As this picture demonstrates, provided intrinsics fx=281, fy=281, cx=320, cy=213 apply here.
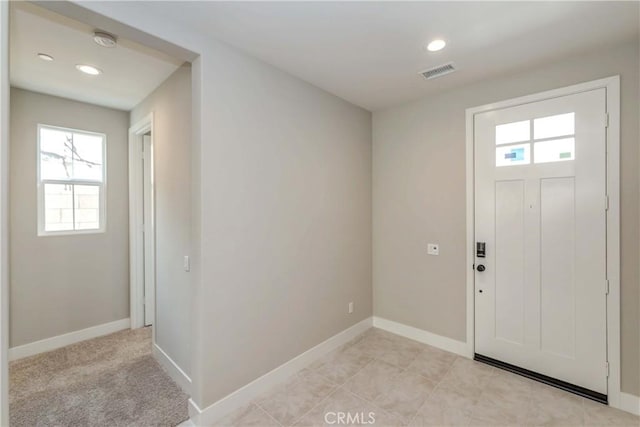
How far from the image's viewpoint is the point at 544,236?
244 cm

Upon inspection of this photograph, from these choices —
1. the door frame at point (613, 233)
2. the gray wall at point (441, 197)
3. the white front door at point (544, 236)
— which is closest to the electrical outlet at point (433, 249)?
the gray wall at point (441, 197)

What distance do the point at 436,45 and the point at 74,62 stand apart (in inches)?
115

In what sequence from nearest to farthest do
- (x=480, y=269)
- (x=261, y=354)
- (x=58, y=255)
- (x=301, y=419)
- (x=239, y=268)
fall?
(x=301, y=419) < (x=239, y=268) < (x=261, y=354) < (x=480, y=269) < (x=58, y=255)

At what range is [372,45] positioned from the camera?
6.95 feet

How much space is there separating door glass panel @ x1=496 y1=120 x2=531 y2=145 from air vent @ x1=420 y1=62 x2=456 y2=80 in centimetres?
73

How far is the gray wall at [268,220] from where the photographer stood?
204cm

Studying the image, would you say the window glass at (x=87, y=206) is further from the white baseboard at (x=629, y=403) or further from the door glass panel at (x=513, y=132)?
the white baseboard at (x=629, y=403)

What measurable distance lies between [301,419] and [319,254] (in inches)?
54.9

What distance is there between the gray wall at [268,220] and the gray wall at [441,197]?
0.41 meters

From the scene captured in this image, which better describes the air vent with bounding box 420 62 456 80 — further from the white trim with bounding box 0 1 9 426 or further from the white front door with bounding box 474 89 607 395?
the white trim with bounding box 0 1 9 426

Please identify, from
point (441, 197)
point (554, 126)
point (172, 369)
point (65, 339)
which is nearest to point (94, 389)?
point (172, 369)

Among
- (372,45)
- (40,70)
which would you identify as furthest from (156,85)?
(372,45)

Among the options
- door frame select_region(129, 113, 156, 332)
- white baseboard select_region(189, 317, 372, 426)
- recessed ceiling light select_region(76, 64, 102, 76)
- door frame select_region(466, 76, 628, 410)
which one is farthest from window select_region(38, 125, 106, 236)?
door frame select_region(466, 76, 628, 410)

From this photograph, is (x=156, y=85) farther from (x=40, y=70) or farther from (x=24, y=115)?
(x=24, y=115)
